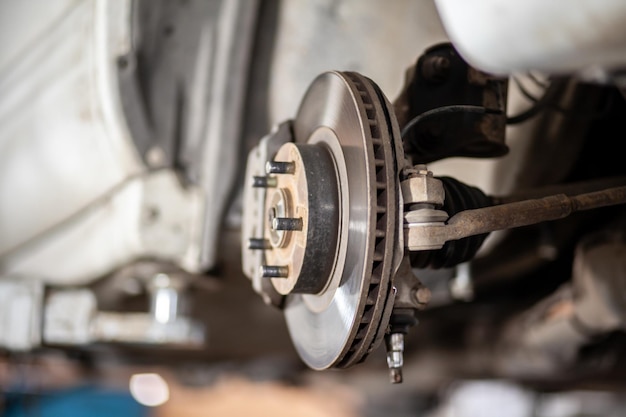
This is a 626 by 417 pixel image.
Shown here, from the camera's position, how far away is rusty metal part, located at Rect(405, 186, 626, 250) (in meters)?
0.50

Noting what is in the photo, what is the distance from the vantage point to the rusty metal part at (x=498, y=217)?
1.65ft

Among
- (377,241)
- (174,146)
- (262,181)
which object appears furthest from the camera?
(174,146)

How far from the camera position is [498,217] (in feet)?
1.74

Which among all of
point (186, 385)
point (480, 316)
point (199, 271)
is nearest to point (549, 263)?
point (480, 316)

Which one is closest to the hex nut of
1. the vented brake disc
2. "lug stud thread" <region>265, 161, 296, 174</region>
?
the vented brake disc

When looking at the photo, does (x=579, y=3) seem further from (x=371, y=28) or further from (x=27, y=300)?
(x=27, y=300)

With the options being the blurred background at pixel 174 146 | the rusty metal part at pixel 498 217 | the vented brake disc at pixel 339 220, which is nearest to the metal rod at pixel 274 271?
the vented brake disc at pixel 339 220

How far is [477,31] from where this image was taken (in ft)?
1.54

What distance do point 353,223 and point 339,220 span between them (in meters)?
0.02

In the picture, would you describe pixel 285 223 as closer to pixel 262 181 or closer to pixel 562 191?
pixel 262 181

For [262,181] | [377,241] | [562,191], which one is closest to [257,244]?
[262,181]

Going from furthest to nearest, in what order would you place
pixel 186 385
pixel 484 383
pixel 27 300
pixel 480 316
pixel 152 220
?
1. pixel 186 385
2. pixel 484 383
3. pixel 480 316
4. pixel 27 300
5. pixel 152 220

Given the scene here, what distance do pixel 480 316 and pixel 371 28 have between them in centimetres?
81

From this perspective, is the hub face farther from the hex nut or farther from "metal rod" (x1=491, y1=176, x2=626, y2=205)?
"metal rod" (x1=491, y1=176, x2=626, y2=205)
